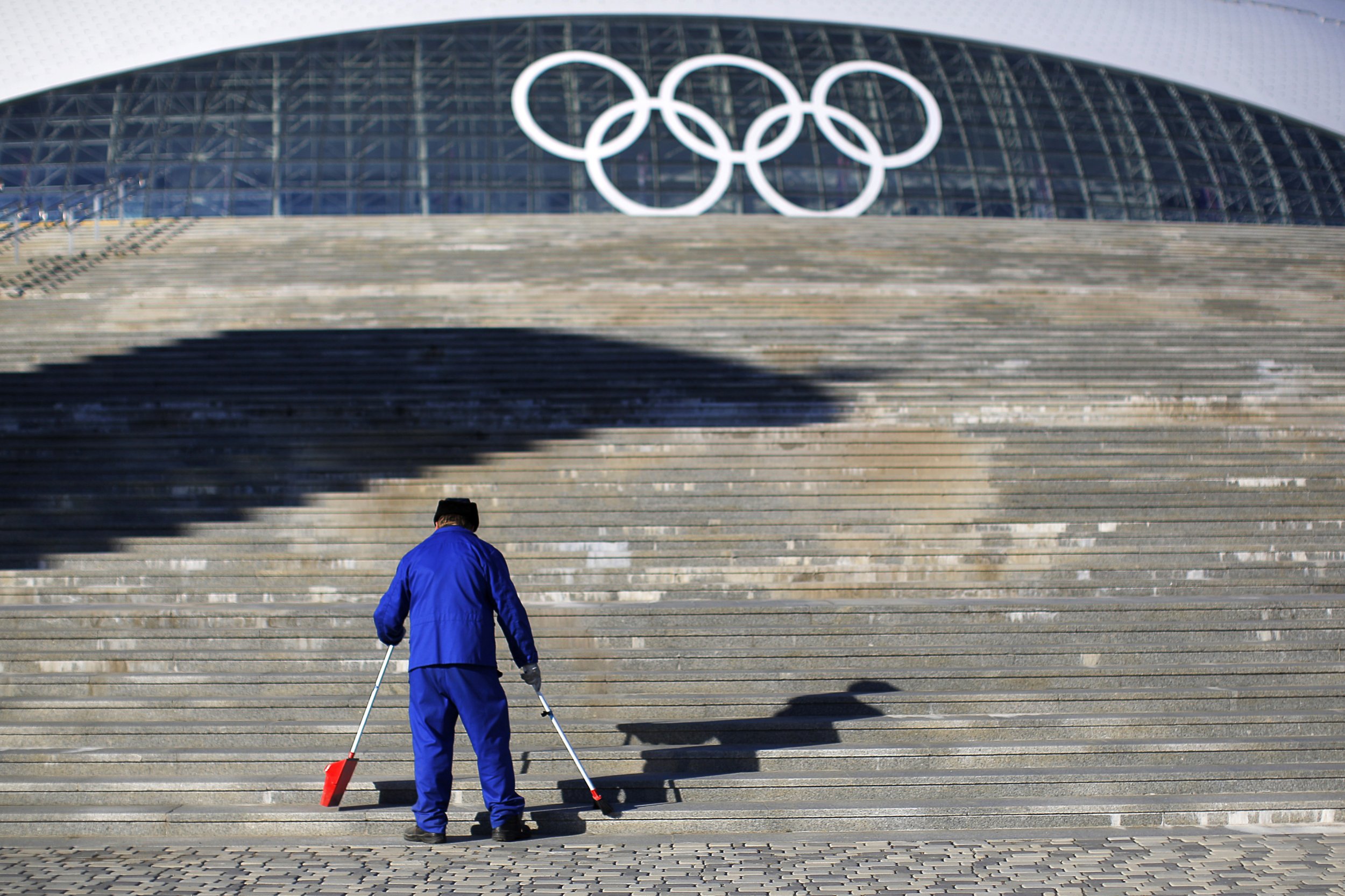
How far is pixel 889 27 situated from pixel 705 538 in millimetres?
21948

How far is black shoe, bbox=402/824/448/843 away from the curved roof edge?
2420cm

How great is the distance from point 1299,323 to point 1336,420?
3739 mm

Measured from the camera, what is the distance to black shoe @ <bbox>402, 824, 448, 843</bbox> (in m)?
4.63

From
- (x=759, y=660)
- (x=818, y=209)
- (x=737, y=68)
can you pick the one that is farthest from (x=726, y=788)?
(x=737, y=68)

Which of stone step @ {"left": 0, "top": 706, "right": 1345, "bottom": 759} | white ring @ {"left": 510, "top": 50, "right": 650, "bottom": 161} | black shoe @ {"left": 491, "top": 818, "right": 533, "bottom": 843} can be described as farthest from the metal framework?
black shoe @ {"left": 491, "top": 818, "right": 533, "bottom": 843}

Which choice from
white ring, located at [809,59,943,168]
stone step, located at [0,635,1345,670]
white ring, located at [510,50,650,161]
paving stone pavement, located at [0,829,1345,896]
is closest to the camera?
paving stone pavement, located at [0,829,1345,896]

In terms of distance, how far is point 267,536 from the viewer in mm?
8156

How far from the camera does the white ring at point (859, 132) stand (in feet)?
78.5

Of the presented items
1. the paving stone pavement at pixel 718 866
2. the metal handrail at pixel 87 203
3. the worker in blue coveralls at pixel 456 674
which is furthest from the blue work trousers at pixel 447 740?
the metal handrail at pixel 87 203

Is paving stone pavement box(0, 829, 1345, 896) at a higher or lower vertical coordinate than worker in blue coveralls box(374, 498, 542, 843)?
lower

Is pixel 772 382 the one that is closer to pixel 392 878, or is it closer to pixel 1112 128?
pixel 392 878

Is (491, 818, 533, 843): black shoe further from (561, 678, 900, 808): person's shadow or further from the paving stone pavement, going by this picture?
(561, 678, 900, 808): person's shadow

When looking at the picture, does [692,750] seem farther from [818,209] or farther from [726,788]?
[818,209]

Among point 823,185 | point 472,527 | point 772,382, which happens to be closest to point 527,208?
point 823,185
